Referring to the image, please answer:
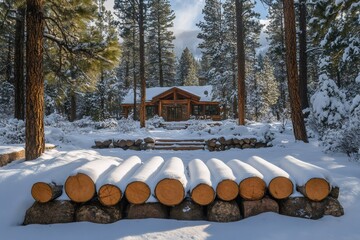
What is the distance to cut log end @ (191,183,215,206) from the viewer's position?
3.67m

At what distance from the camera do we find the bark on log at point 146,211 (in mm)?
3738

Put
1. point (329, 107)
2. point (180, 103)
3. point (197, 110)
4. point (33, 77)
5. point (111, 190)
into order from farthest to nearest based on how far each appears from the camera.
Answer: point (197, 110) → point (180, 103) → point (329, 107) → point (33, 77) → point (111, 190)

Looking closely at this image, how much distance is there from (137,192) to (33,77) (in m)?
4.62

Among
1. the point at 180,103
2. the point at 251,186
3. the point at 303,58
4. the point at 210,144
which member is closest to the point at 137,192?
the point at 251,186

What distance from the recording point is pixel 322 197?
3746 millimetres

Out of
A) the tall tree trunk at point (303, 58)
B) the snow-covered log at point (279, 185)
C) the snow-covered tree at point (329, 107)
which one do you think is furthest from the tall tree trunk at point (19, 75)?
the tall tree trunk at point (303, 58)

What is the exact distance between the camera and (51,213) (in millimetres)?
3674

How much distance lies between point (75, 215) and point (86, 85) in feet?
18.8

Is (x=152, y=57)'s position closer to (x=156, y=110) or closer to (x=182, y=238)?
(x=156, y=110)

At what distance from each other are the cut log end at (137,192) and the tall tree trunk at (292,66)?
748cm

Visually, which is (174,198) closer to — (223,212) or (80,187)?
(223,212)

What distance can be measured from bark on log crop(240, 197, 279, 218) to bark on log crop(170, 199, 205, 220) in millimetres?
562

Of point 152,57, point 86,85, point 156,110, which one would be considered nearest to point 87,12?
point 86,85

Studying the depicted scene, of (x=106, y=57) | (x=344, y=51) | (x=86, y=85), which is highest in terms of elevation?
(x=344, y=51)
